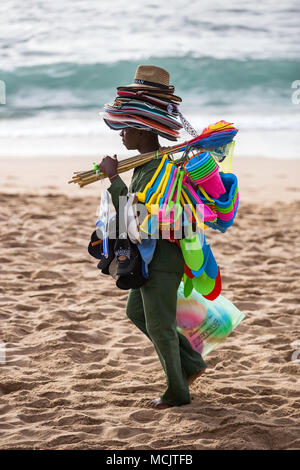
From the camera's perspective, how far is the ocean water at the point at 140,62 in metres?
14.8

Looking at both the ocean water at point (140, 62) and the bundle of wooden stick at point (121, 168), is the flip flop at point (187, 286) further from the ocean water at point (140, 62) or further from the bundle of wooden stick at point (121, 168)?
the ocean water at point (140, 62)

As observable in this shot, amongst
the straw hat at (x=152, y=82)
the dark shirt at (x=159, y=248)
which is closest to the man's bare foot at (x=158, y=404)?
the dark shirt at (x=159, y=248)

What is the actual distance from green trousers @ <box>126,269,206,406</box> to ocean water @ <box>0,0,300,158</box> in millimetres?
9517

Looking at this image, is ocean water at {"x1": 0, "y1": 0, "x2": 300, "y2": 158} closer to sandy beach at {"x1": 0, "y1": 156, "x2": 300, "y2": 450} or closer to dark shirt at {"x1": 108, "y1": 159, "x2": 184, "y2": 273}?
sandy beach at {"x1": 0, "y1": 156, "x2": 300, "y2": 450}

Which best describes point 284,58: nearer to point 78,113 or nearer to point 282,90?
point 282,90

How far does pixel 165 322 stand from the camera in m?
3.59

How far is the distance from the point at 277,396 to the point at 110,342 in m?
1.28

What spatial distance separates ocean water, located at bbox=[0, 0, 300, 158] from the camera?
14.8m

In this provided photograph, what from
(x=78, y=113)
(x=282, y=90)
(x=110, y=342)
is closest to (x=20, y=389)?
(x=110, y=342)

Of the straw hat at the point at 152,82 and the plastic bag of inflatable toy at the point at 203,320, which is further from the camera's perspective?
the plastic bag of inflatable toy at the point at 203,320

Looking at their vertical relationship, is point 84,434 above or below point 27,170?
below

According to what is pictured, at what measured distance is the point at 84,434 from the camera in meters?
3.47

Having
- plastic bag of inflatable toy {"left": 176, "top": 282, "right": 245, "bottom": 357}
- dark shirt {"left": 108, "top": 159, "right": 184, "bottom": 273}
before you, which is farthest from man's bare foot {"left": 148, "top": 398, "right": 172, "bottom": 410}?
dark shirt {"left": 108, "top": 159, "right": 184, "bottom": 273}

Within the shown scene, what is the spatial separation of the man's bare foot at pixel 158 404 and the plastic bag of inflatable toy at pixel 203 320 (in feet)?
1.28
